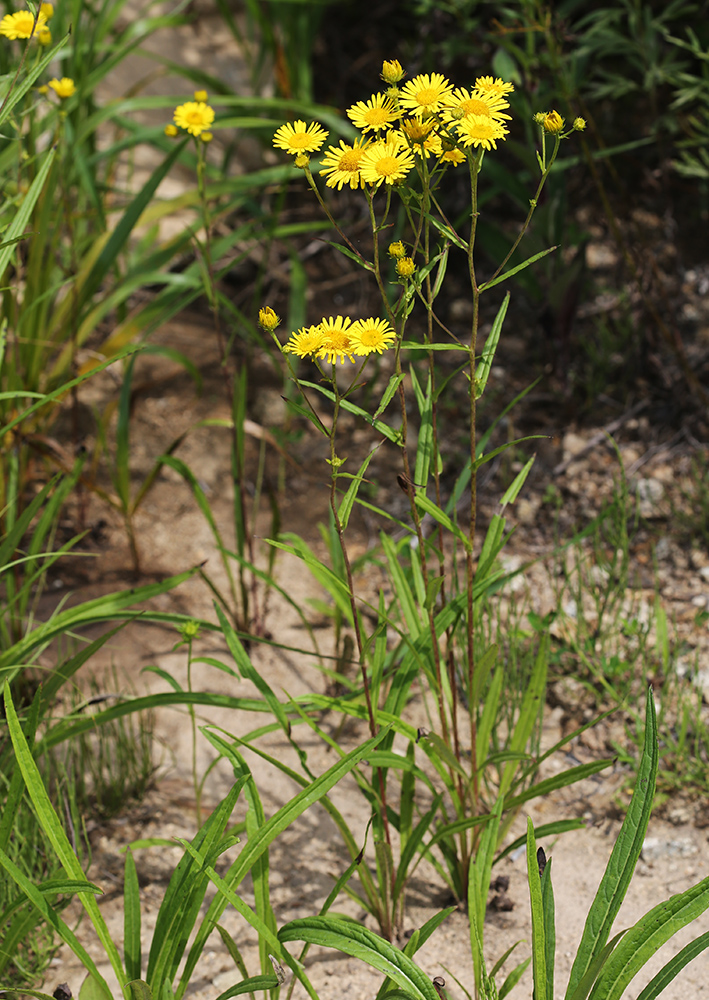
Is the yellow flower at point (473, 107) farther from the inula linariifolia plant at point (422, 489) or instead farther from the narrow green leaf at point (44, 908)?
the narrow green leaf at point (44, 908)

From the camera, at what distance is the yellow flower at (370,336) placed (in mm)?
1065

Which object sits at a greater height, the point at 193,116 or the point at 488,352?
the point at 193,116

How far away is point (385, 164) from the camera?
1.07 metres

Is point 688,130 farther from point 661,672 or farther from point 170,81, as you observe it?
point 170,81

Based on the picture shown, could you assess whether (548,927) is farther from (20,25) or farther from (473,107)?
(20,25)

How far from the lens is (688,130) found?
2541 mm

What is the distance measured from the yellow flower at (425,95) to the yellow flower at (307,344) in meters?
0.29

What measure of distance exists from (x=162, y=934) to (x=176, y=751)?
69 centimetres

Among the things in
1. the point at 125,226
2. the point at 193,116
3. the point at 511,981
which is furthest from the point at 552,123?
the point at 125,226

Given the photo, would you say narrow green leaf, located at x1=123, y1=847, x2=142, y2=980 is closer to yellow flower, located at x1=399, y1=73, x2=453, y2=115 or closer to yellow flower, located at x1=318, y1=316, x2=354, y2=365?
yellow flower, located at x1=318, y1=316, x2=354, y2=365

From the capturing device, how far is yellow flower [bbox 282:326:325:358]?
107 cm

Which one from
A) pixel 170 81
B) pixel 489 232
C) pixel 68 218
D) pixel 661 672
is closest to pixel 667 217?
pixel 489 232

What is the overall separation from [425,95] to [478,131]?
0.28 ft

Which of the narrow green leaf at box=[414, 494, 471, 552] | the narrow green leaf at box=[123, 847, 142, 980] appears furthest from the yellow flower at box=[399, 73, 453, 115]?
the narrow green leaf at box=[123, 847, 142, 980]
